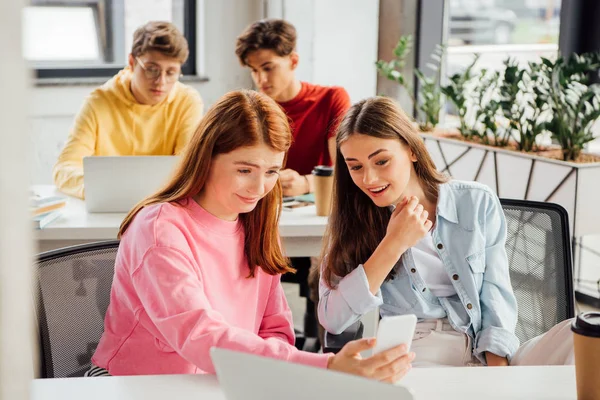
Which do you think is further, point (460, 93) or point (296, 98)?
point (460, 93)

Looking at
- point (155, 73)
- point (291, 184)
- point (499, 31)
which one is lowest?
point (291, 184)

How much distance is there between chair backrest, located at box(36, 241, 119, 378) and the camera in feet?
4.53

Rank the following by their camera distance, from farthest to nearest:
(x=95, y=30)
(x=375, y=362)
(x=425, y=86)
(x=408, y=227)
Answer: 1. (x=95, y=30)
2. (x=425, y=86)
3. (x=408, y=227)
4. (x=375, y=362)

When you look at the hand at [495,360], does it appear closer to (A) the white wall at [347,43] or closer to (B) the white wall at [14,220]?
(B) the white wall at [14,220]

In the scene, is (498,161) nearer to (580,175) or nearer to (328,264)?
(580,175)

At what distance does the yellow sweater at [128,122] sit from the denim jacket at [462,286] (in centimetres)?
124

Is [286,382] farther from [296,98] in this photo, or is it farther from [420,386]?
[296,98]

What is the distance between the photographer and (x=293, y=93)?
296 cm

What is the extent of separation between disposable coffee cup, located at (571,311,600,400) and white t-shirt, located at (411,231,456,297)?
1.92 feet

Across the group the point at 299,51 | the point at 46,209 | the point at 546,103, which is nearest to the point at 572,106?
the point at 546,103

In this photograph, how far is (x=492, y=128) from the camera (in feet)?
9.96

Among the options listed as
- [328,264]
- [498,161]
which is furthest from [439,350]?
[498,161]

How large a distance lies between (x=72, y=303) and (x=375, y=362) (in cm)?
64

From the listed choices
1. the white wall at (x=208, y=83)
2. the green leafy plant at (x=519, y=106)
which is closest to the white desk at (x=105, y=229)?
the green leafy plant at (x=519, y=106)
